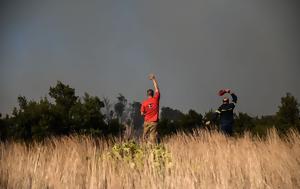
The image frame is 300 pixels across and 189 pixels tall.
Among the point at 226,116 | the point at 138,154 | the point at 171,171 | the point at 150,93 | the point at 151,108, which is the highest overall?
the point at 150,93

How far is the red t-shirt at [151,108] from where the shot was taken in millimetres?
10586

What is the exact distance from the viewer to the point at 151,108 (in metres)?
10.7

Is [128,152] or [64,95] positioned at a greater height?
[64,95]

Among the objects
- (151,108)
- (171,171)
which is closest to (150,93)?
(151,108)

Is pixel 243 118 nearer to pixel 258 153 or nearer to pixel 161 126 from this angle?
pixel 161 126

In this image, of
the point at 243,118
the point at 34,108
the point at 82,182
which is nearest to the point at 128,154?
the point at 82,182

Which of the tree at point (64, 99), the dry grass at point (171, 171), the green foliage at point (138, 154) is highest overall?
the tree at point (64, 99)

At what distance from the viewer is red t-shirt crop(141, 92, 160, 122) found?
1059cm

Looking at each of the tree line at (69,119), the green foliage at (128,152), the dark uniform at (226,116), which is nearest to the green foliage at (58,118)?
the tree line at (69,119)

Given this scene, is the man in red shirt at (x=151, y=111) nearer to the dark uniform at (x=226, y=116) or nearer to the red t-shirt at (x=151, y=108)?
the red t-shirt at (x=151, y=108)

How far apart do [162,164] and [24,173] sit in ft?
6.63

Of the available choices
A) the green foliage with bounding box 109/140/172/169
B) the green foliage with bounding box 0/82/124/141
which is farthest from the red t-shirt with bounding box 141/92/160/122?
the green foliage with bounding box 0/82/124/141

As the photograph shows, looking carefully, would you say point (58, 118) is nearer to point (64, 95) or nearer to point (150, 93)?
point (64, 95)

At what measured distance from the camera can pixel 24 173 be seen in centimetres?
581
